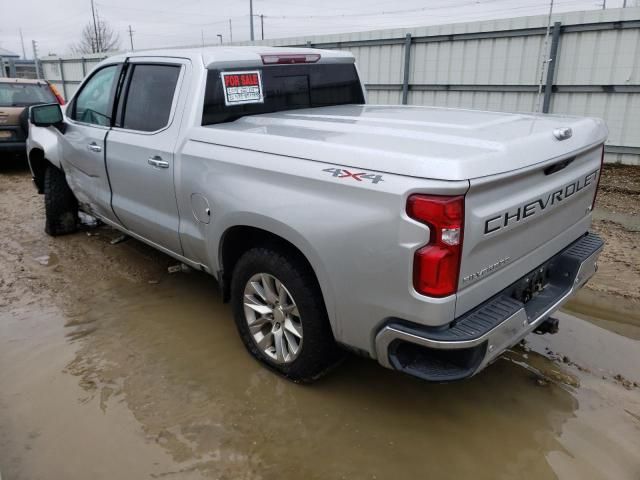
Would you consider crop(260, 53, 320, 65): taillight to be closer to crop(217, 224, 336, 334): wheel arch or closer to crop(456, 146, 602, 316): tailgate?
crop(217, 224, 336, 334): wheel arch

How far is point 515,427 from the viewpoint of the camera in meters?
2.74

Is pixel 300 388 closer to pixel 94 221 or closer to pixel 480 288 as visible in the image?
pixel 480 288

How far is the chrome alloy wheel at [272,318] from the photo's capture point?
2881 millimetres

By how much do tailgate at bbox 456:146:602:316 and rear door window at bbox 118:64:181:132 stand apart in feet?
7.45

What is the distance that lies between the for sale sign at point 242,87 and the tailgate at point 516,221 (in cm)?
196

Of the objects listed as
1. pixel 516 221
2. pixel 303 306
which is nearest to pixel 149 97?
pixel 303 306

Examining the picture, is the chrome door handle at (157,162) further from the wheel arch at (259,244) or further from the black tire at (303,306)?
the black tire at (303,306)

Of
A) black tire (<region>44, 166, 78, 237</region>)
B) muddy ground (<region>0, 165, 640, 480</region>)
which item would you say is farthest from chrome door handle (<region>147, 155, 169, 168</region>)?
black tire (<region>44, 166, 78, 237</region>)

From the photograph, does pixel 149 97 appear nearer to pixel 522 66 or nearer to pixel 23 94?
pixel 522 66

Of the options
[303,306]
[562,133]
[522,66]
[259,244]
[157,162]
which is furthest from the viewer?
[522,66]

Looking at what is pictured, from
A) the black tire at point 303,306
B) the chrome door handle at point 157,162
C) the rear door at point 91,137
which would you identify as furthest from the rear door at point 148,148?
the black tire at point 303,306

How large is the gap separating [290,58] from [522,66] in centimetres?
617

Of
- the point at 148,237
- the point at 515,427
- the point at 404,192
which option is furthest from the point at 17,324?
the point at 515,427

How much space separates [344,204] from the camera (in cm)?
235
